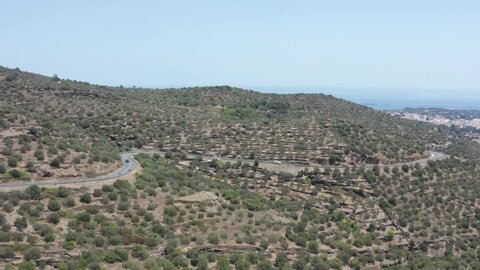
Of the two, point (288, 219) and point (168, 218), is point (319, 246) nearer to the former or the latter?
point (288, 219)

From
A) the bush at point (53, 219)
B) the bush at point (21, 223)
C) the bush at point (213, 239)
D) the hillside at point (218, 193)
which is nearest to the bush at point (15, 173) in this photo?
the hillside at point (218, 193)

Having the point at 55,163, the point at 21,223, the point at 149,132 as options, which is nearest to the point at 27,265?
the point at 21,223

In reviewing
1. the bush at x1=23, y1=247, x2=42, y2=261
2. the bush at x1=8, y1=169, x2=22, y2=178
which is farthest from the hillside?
the bush at x1=8, y1=169, x2=22, y2=178

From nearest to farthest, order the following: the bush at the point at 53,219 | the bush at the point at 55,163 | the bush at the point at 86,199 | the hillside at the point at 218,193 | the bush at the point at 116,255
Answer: the bush at the point at 116,255 < the hillside at the point at 218,193 < the bush at the point at 53,219 < the bush at the point at 86,199 < the bush at the point at 55,163

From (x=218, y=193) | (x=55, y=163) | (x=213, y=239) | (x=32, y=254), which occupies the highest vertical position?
(x=55, y=163)

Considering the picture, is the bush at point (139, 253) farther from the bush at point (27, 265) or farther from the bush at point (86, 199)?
the bush at point (86, 199)

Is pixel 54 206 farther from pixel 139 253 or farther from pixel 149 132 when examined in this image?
pixel 149 132

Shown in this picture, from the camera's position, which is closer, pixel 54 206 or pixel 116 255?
pixel 116 255

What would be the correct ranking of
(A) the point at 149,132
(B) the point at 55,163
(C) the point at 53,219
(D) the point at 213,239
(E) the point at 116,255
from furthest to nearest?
(A) the point at 149,132 < (B) the point at 55,163 < (D) the point at 213,239 < (C) the point at 53,219 < (E) the point at 116,255

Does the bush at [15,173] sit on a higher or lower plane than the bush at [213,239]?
higher
